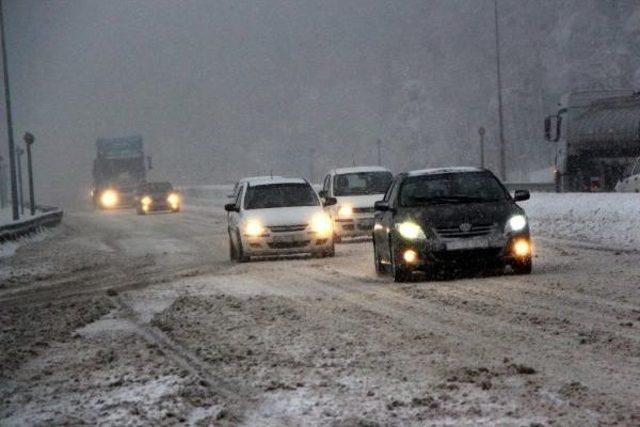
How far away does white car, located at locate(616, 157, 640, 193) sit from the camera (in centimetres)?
3459

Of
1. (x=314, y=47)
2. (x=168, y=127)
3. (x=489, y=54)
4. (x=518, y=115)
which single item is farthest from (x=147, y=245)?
(x=168, y=127)

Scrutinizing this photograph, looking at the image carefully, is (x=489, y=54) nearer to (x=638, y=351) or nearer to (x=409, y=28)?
(x=409, y=28)

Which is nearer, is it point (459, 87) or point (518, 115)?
point (518, 115)

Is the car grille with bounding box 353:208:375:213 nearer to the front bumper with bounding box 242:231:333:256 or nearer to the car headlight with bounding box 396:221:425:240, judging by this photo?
the front bumper with bounding box 242:231:333:256

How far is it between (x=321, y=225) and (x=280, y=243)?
0.85 metres

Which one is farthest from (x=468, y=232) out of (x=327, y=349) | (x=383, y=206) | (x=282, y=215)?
(x=282, y=215)

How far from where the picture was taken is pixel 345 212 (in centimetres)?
2405

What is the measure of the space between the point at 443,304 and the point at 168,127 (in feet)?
529

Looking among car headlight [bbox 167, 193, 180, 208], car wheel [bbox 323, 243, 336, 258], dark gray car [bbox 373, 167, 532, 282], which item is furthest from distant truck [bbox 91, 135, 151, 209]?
dark gray car [bbox 373, 167, 532, 282]

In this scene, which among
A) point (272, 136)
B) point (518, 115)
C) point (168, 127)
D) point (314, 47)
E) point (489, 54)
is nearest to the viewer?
point (518, 115)

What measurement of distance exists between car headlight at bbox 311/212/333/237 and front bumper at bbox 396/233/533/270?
5625 mm

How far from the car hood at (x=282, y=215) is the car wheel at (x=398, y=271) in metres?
5.22

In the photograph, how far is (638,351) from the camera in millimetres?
8234

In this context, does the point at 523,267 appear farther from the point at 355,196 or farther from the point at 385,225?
the point at 355,196
